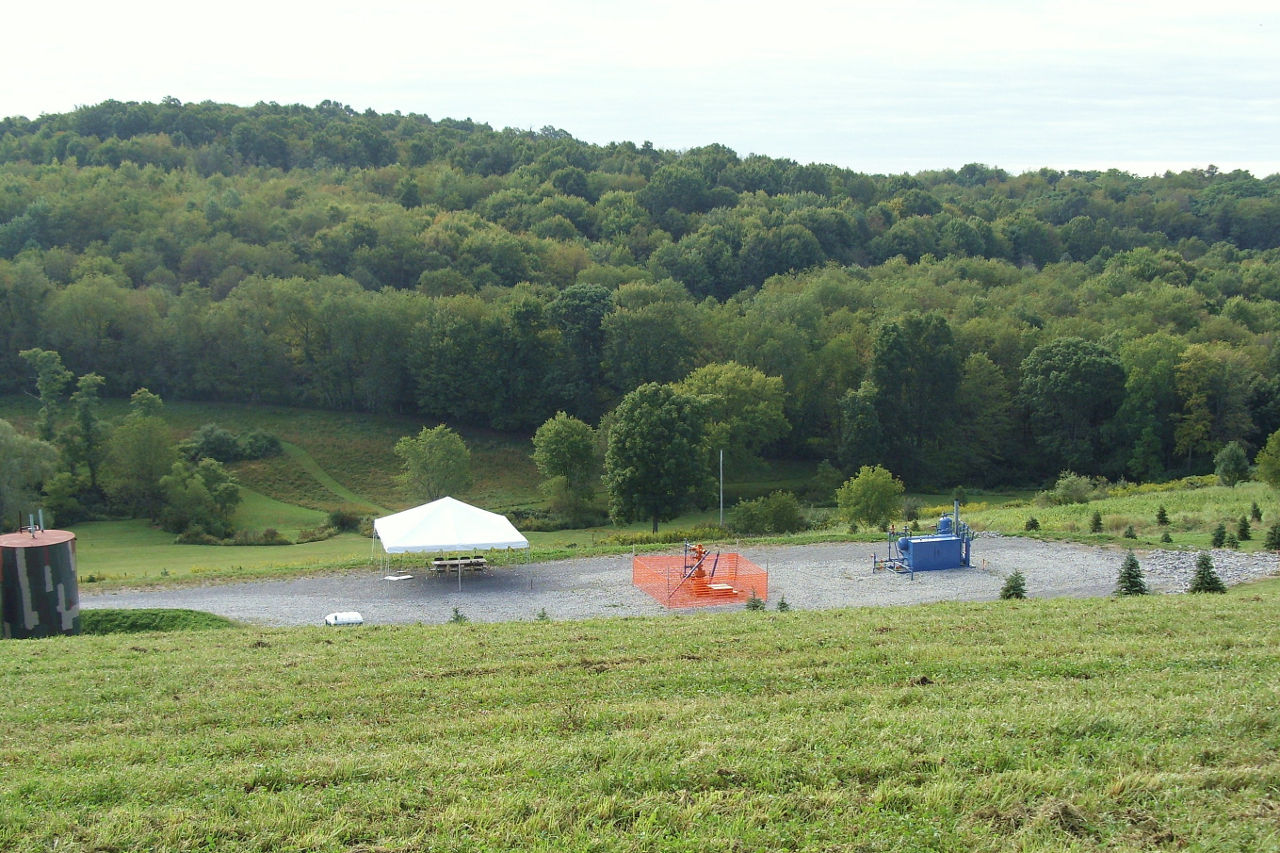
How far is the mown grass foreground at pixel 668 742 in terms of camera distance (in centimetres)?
624

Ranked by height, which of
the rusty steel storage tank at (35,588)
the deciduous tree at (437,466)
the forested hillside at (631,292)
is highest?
the forested hillside at (631,292)

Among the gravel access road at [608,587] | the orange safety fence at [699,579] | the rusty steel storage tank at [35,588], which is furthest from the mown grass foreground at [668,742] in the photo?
the orange safety fence at [699,579]

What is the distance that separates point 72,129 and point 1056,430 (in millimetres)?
91760

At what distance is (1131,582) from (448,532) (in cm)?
1393

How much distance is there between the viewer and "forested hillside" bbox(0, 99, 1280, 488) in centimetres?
5228

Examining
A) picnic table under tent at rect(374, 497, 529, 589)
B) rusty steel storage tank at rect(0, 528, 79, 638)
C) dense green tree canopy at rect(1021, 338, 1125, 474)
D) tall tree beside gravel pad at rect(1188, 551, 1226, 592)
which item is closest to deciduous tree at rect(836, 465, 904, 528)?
tall tree beside gravel pad at rect(1188, 551, 1226, 592)

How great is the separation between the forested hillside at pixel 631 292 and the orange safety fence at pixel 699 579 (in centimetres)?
2836

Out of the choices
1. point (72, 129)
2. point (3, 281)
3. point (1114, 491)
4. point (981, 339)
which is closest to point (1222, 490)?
point (1114, 491)

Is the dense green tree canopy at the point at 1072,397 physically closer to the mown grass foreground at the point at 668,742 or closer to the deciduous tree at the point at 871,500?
the deciduous tree at the point at 871,500

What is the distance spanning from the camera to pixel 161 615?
1744 centimetres

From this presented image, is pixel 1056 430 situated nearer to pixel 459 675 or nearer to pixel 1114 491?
pixel 1114 491

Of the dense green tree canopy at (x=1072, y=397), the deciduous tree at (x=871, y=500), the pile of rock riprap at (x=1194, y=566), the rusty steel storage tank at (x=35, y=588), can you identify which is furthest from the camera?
the dense green tree canopy at (x=1072, y=397)

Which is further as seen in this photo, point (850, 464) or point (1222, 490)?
point (850, 464)

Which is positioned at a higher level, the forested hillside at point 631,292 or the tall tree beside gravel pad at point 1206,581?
the forested hillside at point 631,292
